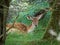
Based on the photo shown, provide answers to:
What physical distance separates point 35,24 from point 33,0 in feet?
5.63

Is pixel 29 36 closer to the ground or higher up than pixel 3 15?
closer to the ground

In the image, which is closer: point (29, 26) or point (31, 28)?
point (31, 28)

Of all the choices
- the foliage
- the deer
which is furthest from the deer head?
the foliage

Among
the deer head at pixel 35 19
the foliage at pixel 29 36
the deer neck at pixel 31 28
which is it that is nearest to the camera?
the foliage at pixel 29 36

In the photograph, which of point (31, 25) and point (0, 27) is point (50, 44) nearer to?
A: point (0, 27)

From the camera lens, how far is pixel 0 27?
4254mm

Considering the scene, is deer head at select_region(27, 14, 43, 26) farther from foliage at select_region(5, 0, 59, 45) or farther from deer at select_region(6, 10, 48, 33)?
foliage at select_region(5, 0, 59, 45)

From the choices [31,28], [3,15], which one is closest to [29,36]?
[31,28]

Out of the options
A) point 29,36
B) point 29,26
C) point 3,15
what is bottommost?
point 29,26

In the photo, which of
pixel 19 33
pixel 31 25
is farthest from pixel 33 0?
pixel 19 33

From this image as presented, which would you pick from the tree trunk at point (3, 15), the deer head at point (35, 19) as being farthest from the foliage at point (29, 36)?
the tree trunk at point (3, 15)

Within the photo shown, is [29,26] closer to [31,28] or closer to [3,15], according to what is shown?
[31,28]

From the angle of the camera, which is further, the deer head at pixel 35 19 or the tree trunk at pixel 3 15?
the deer head at pixel 35 19

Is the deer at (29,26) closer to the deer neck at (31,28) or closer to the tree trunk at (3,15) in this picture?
the deer neck at (31,28)
